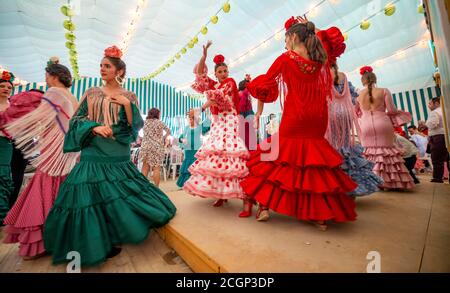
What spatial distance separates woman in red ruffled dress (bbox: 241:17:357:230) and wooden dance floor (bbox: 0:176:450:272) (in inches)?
7.0

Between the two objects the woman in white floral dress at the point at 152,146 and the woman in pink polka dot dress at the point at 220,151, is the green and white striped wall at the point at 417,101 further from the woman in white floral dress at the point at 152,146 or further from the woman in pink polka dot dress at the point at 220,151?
the woman in white floral dress at the point at 152,146

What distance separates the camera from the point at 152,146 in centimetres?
418

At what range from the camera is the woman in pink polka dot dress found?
1.96m

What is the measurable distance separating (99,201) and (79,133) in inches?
21.7

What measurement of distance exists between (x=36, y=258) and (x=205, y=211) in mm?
1386

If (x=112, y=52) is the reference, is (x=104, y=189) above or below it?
below

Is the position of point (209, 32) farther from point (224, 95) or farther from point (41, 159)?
point (41, 159)

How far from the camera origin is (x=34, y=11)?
188 inches

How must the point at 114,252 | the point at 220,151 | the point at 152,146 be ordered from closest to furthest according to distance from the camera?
the point at 114,252 < the point at 220,151 < the point at 152,146

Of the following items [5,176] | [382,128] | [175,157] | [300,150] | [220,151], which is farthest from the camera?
[175,157]


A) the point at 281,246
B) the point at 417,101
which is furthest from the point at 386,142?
the point at 417,101

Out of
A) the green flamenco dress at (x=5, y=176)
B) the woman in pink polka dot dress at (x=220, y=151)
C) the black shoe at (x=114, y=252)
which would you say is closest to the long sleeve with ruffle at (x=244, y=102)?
the woman in pink polka dot dress at (x=220, y=151)
